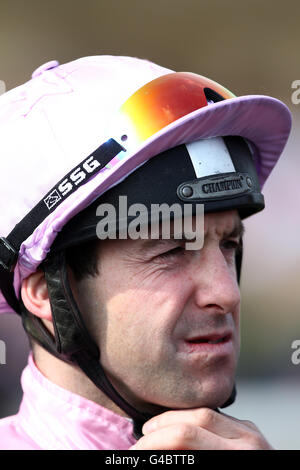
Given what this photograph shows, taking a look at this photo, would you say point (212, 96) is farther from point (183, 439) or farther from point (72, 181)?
point (183, 439)

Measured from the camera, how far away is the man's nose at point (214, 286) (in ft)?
7.04

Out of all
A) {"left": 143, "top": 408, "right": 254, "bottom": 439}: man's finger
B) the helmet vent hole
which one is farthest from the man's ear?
the helmet vent hole

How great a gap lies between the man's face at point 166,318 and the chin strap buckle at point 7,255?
0.25 metres

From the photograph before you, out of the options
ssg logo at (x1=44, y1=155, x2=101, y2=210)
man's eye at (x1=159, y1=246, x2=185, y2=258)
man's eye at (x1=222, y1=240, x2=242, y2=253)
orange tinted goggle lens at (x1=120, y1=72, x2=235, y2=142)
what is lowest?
man's eye at (x1=159, y1=246, x2=185, y2=258)

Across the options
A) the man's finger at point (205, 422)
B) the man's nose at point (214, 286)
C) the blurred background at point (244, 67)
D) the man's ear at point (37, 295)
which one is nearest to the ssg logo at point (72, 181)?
the man's ear at point (37, 295)

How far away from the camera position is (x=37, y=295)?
92.2 inches

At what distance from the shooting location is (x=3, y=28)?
779cm

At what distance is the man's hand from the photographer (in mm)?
1920

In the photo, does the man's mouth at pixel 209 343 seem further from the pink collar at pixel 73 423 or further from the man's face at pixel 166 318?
the pink collar at pixel 73 423

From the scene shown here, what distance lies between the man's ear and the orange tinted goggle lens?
1.85 ft

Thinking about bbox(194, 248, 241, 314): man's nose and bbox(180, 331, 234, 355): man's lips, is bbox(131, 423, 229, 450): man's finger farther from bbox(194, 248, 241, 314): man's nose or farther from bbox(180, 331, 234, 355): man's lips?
bbox(194, 248, 241, 314): man's nose

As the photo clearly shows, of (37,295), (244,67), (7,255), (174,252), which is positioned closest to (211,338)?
(174,252)

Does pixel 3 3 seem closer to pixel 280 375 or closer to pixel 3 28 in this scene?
pixel 3 28

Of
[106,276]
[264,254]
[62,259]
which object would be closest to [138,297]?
[106,276]
